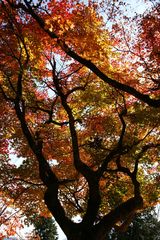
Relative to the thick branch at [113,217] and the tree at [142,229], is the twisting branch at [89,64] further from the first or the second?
the tree at [142,229]

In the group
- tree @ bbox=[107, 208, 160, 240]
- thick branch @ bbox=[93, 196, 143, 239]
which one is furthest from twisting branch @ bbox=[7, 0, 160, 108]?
tree @ bbox=[107, 208, 160, 240]

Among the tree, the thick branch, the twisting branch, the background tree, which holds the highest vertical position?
the background tree

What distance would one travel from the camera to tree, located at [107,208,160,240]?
132 feet

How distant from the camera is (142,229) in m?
40.8

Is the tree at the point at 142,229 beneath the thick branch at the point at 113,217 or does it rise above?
above

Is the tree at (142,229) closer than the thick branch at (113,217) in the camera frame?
No

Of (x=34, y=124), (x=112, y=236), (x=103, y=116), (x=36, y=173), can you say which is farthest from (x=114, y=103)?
(x=112, y=236)

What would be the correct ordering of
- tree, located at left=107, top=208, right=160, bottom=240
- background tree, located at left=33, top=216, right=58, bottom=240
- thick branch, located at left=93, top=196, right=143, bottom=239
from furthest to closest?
background tree, located at left=33, top=216, right=58, bottom=240
tree, located at left=107, top=208, right=160, bottom=240
thick branch, located at left=93, top=196, right=143, bottom=239

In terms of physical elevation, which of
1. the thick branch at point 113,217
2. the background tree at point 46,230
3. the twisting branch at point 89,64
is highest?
the background tree at point 46,230

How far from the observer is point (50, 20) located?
13.4 metres

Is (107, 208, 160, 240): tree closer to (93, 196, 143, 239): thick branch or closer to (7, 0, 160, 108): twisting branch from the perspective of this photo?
(93, 196, 143, 239): thick branch

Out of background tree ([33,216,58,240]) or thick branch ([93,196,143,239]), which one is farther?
background tree ([33,216,58,240])

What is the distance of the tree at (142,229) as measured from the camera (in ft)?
132

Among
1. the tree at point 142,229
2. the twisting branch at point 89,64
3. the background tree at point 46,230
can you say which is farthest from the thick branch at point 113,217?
the background tree at point 46,230
